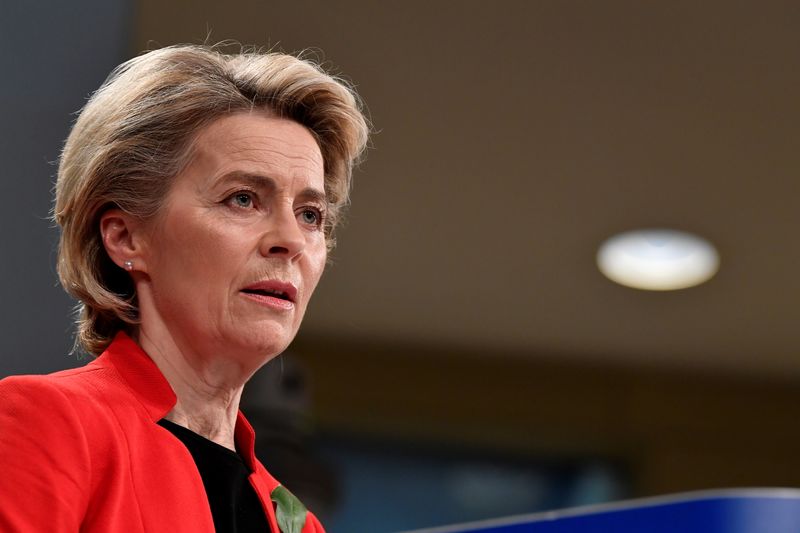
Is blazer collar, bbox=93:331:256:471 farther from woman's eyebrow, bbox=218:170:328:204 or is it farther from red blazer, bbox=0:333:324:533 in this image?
woman's eyebrow, bbox=218:170:328:204

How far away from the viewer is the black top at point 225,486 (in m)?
1.07

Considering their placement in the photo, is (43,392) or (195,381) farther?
(195,381)

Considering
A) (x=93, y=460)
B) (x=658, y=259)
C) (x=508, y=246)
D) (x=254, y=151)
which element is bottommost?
(x=93, y=460)

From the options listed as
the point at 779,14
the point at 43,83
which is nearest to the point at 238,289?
the point at 43,83

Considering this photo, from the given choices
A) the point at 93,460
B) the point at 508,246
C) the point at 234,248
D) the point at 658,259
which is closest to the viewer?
the point at 93,460

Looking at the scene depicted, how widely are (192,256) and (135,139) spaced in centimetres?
13

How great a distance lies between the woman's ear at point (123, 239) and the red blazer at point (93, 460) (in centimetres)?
11

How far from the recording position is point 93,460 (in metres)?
0.95

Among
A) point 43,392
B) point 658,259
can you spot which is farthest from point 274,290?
point 658,259

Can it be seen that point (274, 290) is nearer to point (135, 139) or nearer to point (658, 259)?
point (135, 139)

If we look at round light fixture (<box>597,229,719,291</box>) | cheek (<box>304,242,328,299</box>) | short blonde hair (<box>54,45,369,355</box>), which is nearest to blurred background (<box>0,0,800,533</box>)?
round light fixture (<box>597,229,719,291</box>)

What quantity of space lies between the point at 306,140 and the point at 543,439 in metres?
3.05

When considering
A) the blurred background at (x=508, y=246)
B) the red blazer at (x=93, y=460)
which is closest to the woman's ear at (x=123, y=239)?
the red blazer at (x=93, y=460)

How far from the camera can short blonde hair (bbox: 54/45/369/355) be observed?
44.1 inches
